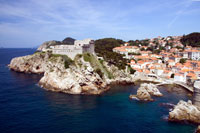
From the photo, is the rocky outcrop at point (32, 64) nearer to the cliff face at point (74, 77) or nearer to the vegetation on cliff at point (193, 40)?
the cliff face at point (74, 77)

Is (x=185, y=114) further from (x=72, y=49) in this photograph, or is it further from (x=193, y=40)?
(x=193, y=40)

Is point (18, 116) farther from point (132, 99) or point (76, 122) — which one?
point (132, 99)

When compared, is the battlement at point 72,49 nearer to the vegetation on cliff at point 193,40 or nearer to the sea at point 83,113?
the sea at point 83,113

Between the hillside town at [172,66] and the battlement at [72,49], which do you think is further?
the hillside town at [172,66]

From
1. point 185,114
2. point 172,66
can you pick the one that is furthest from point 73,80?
point 172,66

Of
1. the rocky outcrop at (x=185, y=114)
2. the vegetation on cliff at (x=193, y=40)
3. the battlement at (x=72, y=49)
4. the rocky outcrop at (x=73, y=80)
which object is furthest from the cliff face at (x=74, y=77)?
the vegetation on cliff at (x=193, y=40)

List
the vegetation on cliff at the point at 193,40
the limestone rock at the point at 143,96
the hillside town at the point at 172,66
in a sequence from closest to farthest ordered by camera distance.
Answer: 1. the limestone rock at the point at 143,96
2. the hillside town at the point at 172,66
3. the vegetation on cliff at the point at 193,40

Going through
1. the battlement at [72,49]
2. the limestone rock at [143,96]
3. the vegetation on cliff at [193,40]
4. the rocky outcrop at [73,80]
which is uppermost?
the vegetation on cliff at [193,40]

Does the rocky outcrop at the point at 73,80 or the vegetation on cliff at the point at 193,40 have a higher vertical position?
the vegetation on cliff at the point at 193,40

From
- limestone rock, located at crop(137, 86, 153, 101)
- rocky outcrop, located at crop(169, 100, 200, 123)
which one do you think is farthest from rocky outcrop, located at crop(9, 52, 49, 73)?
rocky outcrop, located at crop(169, 100, 200, 123)

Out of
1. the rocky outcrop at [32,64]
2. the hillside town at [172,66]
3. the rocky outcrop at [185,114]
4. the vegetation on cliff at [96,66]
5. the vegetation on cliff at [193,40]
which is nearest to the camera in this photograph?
the rocky outcrop at [185,114]
